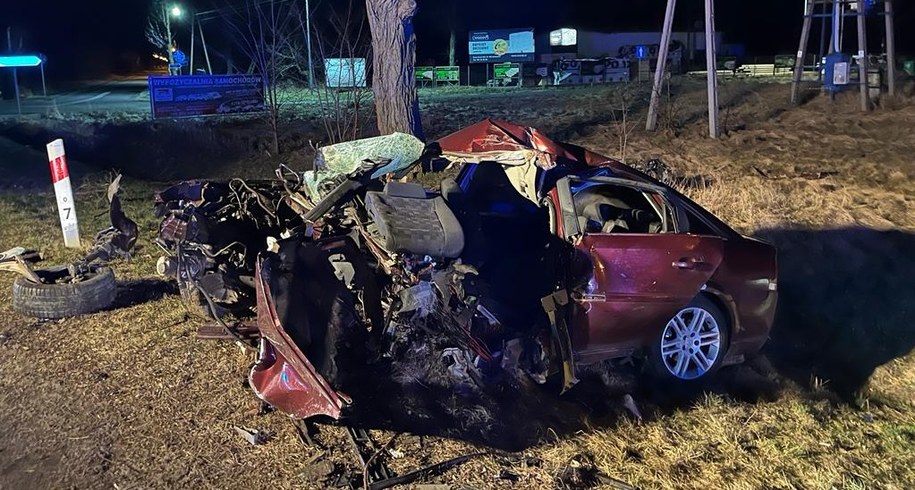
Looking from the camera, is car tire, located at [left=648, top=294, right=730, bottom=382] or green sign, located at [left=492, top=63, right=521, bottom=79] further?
green sign, located at [left=492, top=63, right=521, bottom=79]

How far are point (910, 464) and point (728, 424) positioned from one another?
1019mm

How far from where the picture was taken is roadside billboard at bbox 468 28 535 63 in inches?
1823

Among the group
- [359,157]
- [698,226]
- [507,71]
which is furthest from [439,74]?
[698,226]

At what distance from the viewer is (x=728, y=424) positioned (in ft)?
15.9

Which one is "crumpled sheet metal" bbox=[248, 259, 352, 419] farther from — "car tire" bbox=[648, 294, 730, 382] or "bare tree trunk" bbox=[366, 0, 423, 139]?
"bare tree trunk" bbox=[366, 0, 423, 139]

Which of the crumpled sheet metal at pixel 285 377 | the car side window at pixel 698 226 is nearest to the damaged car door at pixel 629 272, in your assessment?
the car side window at pixel 698 226

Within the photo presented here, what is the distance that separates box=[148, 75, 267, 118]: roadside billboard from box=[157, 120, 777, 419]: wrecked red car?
14.4m

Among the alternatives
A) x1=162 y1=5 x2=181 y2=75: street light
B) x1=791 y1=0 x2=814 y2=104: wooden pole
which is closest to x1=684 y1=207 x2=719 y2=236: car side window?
x1=791 y1=0 x2=814 y2=104: wooden pole

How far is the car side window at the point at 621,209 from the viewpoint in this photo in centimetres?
544

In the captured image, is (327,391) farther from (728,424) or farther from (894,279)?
(894,279)

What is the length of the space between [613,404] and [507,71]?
1433 inches

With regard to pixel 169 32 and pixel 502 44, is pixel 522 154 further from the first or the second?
pixel 502 44

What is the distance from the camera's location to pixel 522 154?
526cm

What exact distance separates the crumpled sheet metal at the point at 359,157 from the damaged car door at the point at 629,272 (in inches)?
50.1
